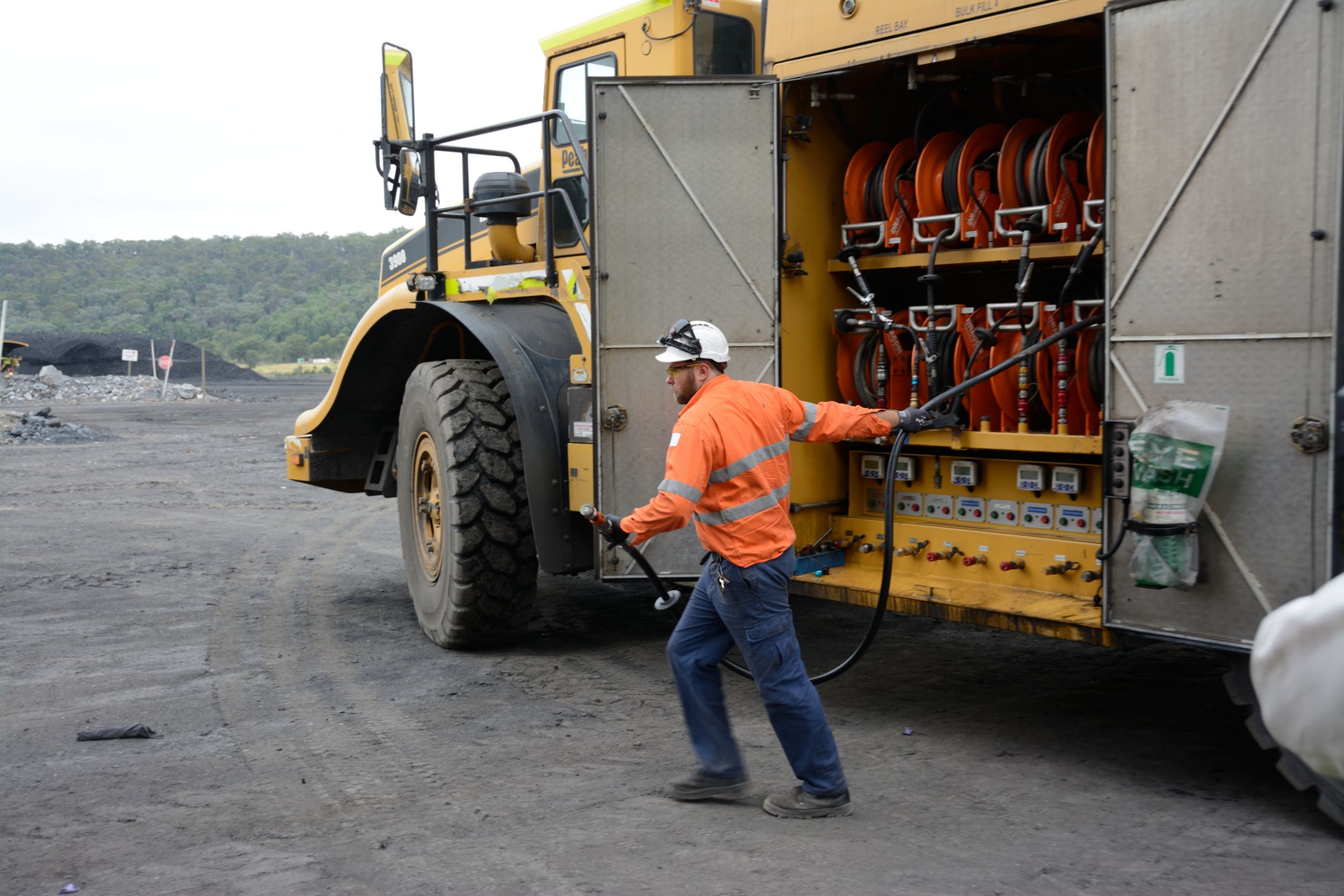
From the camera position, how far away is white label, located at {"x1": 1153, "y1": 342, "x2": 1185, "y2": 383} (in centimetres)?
419

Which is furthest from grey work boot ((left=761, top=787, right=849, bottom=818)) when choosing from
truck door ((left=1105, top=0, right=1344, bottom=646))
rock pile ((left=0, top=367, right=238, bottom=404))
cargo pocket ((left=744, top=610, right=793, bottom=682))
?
rock pile ((left=0, top=367, right=238, bottom=404))

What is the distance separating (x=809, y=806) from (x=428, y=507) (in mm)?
3568

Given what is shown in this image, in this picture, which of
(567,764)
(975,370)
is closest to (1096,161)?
(975,370)

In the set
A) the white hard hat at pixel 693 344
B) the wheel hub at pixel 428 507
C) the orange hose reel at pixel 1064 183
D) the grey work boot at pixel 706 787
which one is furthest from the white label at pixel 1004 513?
the wheel hub at pixel 428 507

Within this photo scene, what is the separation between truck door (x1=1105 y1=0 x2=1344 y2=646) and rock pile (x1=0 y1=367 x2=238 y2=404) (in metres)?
34.9

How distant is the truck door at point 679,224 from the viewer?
5672mm

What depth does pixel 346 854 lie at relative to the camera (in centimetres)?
395

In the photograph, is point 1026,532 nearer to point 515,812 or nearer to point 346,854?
point 515,812

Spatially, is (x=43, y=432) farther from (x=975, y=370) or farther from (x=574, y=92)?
(x=975, y=370)

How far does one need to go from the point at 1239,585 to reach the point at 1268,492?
0.32 m

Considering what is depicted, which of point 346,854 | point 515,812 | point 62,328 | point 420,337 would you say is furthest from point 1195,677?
point 62,328

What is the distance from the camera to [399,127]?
24.8 feet

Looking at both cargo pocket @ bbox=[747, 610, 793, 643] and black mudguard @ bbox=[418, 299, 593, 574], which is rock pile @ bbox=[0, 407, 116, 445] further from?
cargo pocket @ bbox=[747, 610, 793, 643]

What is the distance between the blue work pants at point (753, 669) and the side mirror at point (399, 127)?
3.99m
